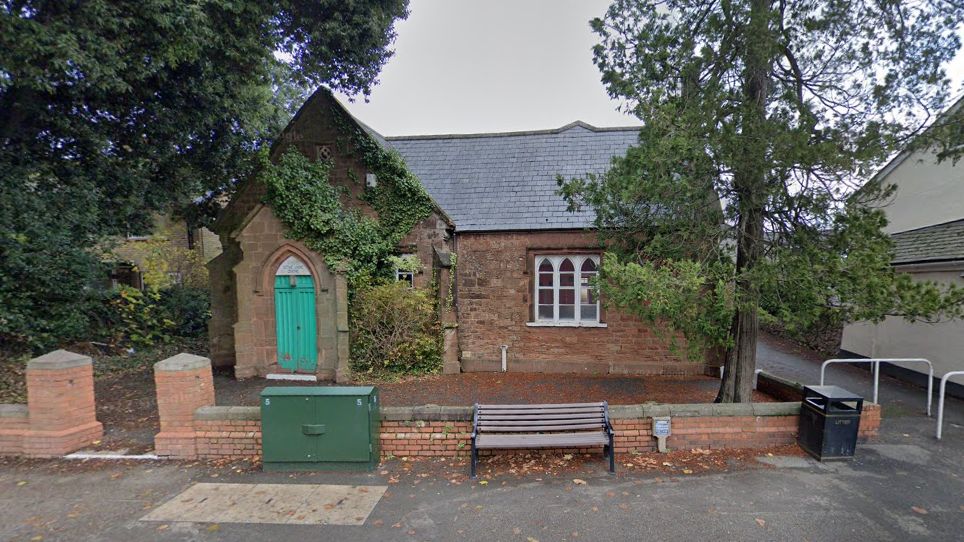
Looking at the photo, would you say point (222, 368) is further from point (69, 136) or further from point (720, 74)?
point (720, 74)

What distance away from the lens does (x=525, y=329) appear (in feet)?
37.5

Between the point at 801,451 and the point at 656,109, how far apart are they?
520 centimetres

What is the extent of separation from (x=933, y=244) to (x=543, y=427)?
1158 centimetres

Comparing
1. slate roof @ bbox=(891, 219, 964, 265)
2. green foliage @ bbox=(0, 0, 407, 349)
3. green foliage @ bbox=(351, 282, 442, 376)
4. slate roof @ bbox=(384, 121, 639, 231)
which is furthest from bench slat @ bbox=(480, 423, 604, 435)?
green foliage @ bbox=(0, 0, 407, 349)

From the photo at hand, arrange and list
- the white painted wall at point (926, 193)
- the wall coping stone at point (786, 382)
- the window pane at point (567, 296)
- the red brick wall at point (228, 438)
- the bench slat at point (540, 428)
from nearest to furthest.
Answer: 1. the bench slat at point (540, 428)
2. the red brick wall at point (228, 438)
3. the wall coping stone at point (786, 382)
4. the white painted wall at point (926, 193)
5. the window pane at point (567, 296)

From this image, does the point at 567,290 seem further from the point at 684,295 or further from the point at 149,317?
the point at 149,317

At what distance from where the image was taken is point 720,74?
21.0ft

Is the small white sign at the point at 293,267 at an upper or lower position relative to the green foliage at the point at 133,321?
upper

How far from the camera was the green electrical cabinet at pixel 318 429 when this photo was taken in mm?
5512

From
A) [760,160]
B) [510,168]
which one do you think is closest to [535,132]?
[510,168]

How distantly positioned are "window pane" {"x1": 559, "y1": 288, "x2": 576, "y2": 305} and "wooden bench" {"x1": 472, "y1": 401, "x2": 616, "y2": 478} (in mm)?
5672

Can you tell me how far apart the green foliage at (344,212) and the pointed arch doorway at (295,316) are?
36.9 inches

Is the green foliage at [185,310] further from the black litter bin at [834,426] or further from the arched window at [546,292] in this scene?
the black litter bin at [834,426]

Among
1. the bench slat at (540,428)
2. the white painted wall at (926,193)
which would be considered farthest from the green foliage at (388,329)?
the white painted wall at (926,193)
